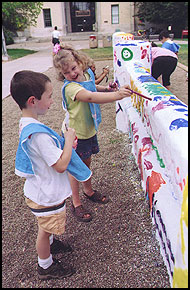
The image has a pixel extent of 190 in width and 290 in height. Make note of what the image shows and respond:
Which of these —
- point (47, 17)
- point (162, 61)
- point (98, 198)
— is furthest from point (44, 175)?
point (47, 17)

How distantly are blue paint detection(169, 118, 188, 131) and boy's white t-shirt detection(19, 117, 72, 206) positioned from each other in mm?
626

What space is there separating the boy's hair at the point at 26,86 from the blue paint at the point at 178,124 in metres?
0.75

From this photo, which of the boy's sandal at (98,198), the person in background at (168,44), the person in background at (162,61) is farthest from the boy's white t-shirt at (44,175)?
the person in background at (168,44)

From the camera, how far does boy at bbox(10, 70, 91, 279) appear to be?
1576 mm

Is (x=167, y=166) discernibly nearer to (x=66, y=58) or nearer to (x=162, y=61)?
(x=66, y=58)

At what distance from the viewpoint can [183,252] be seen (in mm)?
1133

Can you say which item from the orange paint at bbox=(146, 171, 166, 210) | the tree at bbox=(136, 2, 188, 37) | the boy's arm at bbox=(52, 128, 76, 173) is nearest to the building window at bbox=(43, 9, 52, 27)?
the tree at bbox=(136, 2, 188, 37)

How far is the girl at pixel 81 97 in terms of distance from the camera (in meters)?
2.09

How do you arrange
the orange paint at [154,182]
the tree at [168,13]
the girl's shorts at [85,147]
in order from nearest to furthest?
the orange paint at [154,182] → the girl's shorts at [85,147] → the tree at [168,13]

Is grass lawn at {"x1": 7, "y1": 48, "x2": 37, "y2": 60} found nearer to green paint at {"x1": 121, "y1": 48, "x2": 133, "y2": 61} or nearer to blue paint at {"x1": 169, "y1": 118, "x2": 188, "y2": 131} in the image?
green paint at {"x1": 121, "y1": 48, "x2": 133, "y2": 61}

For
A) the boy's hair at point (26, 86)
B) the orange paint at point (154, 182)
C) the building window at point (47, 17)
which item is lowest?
the orange paint at point (154, 182)

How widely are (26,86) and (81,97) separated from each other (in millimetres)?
602

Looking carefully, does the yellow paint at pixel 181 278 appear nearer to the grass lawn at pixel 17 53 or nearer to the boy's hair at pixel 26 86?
the boy's hair at pixel 26 86

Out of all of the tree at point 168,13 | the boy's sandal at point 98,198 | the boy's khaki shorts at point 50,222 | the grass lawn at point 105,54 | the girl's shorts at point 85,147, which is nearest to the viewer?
the boy's khaki shorts at point 50,222
